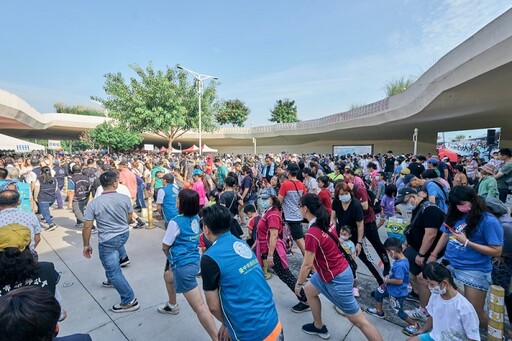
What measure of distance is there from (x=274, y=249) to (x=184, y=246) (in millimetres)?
1274

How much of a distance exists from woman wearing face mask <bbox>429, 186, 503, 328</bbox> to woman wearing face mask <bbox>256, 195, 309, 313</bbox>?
178 cm

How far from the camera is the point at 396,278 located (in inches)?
126

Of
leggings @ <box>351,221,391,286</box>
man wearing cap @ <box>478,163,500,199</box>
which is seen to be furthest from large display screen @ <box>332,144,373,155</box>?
leggings @ <box>351,221,391,286</box>

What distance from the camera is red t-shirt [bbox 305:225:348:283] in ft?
8.50

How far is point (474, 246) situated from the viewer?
2631mm

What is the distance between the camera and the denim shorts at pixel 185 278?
293 centimetres

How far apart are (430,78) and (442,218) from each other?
11.2 m

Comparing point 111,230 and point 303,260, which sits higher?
point 111,230

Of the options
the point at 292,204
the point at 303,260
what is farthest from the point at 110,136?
the point at 303,260

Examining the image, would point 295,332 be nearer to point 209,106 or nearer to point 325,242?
point 325,242

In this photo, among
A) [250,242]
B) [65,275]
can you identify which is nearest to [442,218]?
[250,242]

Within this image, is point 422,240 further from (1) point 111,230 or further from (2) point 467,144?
(2) point 467,144

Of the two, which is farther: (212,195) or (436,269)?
(212,195)

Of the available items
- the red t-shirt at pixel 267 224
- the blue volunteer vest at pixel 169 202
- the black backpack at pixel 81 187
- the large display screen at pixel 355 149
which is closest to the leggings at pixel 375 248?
the red t-shirt at pixel 267 224
